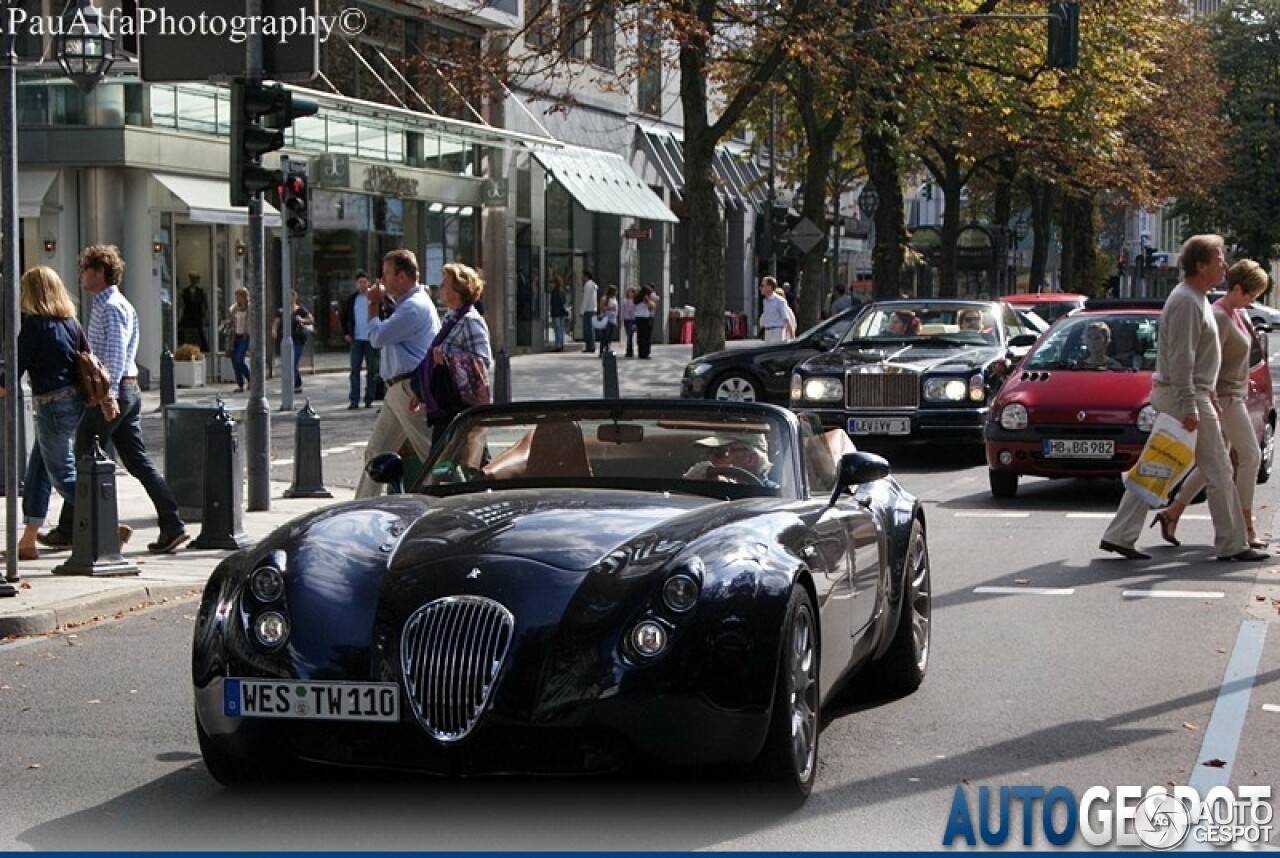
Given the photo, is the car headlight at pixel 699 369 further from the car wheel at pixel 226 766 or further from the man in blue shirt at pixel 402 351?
the car wheel at pixel 226 766

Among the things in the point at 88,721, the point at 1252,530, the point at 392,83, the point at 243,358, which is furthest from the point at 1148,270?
the point at 88,721

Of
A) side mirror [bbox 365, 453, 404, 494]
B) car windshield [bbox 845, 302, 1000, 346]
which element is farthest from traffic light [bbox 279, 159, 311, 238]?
side mirror [bbox 365, 453, 404, 494]

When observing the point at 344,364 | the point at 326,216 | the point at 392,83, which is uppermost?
the point at 392,83

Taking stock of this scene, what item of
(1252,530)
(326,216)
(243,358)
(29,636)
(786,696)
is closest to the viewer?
(786,696)

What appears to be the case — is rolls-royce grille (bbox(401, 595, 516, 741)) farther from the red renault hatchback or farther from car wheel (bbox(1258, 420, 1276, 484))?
car wheel (bbox(1258, 420, 1276, 484))

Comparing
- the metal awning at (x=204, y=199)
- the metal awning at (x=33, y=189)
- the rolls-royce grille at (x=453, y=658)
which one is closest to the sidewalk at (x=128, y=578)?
the rolls-royce grille at (x=453, y=658)

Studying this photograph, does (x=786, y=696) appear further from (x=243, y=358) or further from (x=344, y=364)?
(x=344, y=364)

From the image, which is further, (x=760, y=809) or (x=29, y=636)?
(x=29, y=636)

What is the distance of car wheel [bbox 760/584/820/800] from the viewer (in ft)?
20.1

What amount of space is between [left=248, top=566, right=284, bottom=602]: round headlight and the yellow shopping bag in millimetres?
7159

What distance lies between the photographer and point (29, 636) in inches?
397

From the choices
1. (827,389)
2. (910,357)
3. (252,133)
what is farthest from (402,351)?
(910,357)

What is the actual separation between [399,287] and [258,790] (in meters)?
7.38

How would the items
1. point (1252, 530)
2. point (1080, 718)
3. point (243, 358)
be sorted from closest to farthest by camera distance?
point (1080, 718) < point (1252, 530) < point (243, 358)
